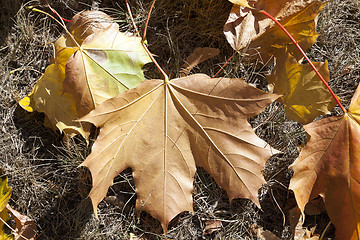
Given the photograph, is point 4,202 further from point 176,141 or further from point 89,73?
point 176,141

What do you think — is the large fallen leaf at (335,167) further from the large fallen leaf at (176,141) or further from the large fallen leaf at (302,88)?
the large fallen leaf at (176,141)

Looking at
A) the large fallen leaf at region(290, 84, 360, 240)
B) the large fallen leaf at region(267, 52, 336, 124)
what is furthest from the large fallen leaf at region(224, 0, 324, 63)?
the large fallen leaf at region(290, 84, 360, 240)

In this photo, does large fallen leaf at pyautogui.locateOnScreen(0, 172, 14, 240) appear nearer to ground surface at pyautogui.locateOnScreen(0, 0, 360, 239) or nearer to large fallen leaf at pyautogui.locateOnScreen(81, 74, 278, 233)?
ground surface at pyautogui.locateOnScreen(0, 0, 360, 239)

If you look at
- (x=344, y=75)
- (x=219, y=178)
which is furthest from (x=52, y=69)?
(x=344, y=75)

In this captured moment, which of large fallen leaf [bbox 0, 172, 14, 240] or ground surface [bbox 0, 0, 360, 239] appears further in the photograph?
ground surface [bbox 0, 0, 360, 239]

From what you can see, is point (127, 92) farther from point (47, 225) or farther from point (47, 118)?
point (47, 225)

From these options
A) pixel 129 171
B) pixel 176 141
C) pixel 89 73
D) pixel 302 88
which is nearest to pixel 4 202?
pixel 129 171
